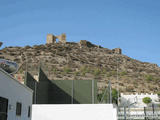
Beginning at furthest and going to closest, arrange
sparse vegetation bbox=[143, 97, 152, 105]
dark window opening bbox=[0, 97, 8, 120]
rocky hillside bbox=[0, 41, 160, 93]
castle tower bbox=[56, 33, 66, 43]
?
1. castle tower bbox=[56, 33, 66, 43]
2. rocky hillside bbox=[0, 41, 160, 93]
3. sparse vegetation bbox=[143, 97, 152, 105]
4. dark window opening bbox=[0, 97, 8, 120]

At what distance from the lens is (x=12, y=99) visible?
36.1ft

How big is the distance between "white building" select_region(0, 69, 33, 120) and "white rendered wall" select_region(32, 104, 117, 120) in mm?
6377

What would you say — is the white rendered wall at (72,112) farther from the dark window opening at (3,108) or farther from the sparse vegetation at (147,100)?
the sparse vegetation at (147,100)

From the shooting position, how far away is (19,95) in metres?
12.2

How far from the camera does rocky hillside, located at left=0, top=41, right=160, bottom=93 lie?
59.6 meters

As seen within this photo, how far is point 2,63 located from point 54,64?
5268 centimetres

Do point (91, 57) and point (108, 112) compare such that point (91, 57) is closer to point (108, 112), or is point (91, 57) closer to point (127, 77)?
point (127, 77)

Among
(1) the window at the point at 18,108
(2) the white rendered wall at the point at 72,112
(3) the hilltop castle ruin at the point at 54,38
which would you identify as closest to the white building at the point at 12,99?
(1) the window at the point at 18,108

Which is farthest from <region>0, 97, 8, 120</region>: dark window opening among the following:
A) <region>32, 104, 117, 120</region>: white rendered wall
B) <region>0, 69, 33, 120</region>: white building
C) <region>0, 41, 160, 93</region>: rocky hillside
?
<region>0, 41, 160, 93</region>: rocky hillside

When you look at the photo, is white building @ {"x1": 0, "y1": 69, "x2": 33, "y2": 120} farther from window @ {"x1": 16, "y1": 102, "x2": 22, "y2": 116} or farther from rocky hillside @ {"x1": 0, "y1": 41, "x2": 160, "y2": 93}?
rocky hillside @ {"x1": 0, "y1": 41, "x2": 160, "y2": 93}

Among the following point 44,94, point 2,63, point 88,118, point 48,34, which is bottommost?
point 88,118

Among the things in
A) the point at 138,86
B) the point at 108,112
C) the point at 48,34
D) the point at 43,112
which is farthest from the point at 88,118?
the point at 48,34

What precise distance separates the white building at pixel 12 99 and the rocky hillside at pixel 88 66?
38.0 metres

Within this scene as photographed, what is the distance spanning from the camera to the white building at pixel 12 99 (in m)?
9.83
